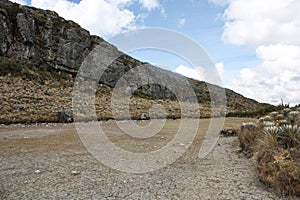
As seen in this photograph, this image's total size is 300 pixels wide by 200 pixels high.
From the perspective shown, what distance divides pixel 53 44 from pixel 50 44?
50 centimetres

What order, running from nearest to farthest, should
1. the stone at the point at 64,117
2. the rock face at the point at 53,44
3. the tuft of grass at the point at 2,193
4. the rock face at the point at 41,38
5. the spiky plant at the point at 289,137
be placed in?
the tuft of grass at the point at 2,193 < the spiky plant at the point at 289,137 < the stone at the point at 64,117 < the rock face at the point at 41,38 < the rock face at the point at 53,44

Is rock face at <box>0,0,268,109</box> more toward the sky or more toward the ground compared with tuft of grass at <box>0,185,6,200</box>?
more toward the sky

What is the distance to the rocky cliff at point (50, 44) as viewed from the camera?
43.4 m

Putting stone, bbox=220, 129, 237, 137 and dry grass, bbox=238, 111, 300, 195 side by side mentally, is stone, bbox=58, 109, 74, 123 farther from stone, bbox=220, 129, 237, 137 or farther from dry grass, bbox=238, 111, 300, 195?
dry grass, bbox=238, 111, 300, 195

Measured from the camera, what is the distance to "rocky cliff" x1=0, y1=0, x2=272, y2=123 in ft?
142

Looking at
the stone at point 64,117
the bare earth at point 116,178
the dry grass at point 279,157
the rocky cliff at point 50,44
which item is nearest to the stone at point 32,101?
the stone at point 64,117

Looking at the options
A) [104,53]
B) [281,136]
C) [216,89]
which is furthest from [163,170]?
[216,89]

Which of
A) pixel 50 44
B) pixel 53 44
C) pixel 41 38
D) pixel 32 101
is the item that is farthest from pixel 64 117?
pixel 41 38

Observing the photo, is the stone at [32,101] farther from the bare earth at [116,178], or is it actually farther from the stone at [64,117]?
the bare earth at [116,178]

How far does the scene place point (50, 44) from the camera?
47.8 metres

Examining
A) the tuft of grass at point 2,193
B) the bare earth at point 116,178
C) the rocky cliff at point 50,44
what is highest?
the rocky cliff at point 50,44

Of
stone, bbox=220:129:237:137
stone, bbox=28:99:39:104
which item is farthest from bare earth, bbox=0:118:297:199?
stone, bbox=28:99:39:104

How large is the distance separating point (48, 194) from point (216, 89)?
66.0 m

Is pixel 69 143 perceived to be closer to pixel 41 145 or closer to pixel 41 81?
pixel 41 145
